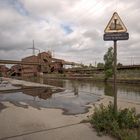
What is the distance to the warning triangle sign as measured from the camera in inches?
253

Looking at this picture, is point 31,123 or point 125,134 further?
point 31,123

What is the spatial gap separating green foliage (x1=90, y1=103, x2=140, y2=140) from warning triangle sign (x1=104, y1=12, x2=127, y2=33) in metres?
2.12

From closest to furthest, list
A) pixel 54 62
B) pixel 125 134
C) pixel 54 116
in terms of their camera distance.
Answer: pixel 125 134, pixel 54 116, pixel 54 62

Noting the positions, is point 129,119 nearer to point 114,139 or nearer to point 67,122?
point 114,139

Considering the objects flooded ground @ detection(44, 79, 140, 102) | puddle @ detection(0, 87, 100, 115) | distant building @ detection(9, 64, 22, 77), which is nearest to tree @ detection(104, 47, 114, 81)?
flooded ground @ detection(44, 79, 140, 102)

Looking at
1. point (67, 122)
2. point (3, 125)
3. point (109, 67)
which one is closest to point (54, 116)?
point (67, 122)

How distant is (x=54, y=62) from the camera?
90.1 m

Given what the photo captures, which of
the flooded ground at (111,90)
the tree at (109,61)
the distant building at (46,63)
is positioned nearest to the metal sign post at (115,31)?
the flooded ground at (111,90)

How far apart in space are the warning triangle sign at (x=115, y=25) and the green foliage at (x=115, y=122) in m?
2.12

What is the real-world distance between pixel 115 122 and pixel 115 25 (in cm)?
263

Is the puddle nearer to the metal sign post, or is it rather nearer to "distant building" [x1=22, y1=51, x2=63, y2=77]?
the metal sign post

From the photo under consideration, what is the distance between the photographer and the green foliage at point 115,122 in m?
5.39

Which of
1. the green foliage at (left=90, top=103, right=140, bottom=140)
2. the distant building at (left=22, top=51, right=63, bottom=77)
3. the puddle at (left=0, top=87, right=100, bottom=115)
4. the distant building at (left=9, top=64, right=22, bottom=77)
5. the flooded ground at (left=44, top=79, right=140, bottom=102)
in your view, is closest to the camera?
the green foliage at (left=90, top=103, right=140, bottom=140)

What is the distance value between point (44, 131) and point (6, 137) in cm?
94
